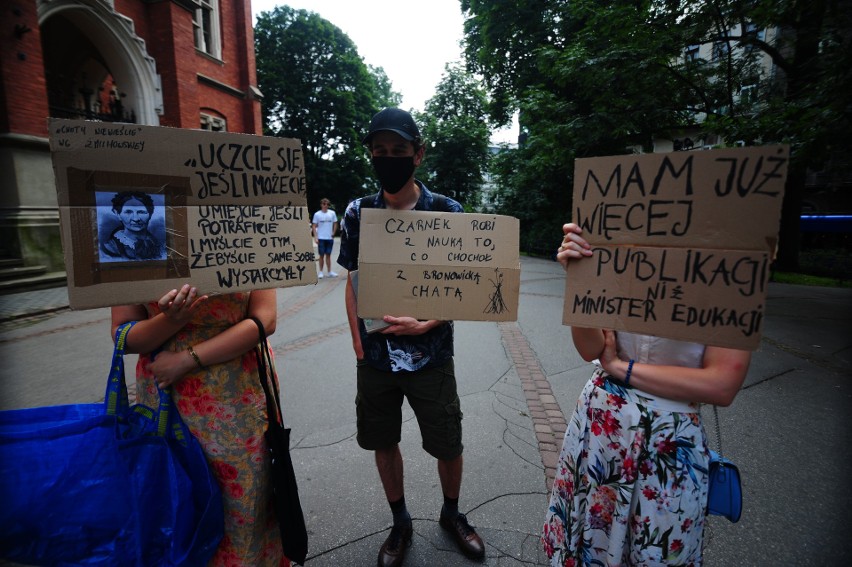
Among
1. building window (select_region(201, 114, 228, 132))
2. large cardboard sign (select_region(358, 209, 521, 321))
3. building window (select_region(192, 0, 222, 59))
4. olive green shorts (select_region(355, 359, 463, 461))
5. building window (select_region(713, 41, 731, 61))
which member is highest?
building window (select_region(192, 0, 222, 59))

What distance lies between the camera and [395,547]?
86.5 inches

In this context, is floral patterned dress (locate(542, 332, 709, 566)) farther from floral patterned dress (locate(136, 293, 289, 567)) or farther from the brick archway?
the brick archway

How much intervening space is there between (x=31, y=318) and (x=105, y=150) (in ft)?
26.0

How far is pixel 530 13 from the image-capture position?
14586mm

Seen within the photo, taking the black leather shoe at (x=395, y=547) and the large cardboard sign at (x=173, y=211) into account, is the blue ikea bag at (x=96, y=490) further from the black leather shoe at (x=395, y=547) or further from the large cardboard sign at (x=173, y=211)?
the black leather shoe at (x=395, y=547)

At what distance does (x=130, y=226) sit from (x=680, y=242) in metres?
1.85

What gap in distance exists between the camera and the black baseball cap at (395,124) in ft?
6.53

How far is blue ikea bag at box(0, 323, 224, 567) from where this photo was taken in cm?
136

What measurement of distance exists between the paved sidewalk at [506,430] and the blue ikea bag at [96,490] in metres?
1.02

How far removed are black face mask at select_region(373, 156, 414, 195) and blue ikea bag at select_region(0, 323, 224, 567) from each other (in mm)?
1295

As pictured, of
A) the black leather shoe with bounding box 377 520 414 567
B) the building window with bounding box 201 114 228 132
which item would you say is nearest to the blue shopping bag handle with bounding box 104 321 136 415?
the black leather shoe with bounding box 377 520 414 567

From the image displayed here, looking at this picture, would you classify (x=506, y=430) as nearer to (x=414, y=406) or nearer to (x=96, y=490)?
(x=414, y=406)

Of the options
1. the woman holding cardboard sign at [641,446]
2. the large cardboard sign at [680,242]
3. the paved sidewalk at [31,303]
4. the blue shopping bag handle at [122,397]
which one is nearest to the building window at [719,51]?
the large cardboard sign at [680,242]

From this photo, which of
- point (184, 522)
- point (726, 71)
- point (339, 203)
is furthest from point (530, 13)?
point (339, 203)
